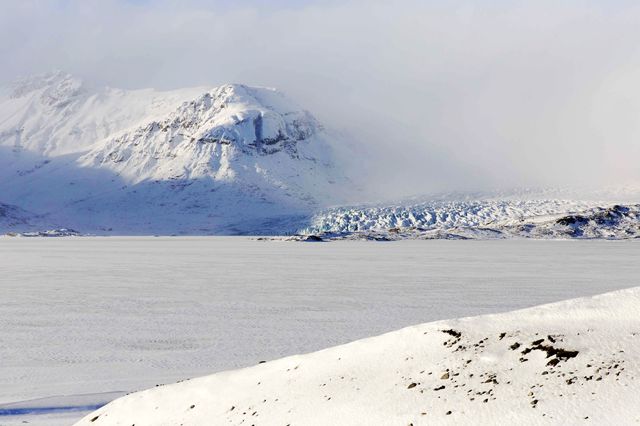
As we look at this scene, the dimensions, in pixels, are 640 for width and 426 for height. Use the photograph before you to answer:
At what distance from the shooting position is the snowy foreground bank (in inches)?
213

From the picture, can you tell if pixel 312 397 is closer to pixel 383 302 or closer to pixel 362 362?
pixel 362 362

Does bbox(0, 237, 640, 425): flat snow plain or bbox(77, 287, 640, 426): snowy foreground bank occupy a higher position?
bbox(77, 287, 640, 426): snowy foreground bank

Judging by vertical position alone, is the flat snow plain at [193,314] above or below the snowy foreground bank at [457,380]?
below

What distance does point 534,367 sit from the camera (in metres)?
6.00

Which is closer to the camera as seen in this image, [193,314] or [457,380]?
[457,380]

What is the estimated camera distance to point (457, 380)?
6.08 metres

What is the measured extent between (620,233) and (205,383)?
5664 inches

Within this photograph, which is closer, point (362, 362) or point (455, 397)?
point (455, 397)

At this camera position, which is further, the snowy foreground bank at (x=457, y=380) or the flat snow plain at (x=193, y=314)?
the flat snow plain at (x=193, y=314)

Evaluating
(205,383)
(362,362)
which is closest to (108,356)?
(205,383)

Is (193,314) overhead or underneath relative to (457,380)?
underneath

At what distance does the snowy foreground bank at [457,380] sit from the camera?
540cm

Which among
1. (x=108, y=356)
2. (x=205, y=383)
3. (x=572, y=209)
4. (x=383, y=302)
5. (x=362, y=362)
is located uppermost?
(x=362, y=362)

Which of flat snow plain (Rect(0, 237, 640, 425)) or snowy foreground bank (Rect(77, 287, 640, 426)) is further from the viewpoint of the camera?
flat snow plain (Rect(0, 237, 640, 425))
